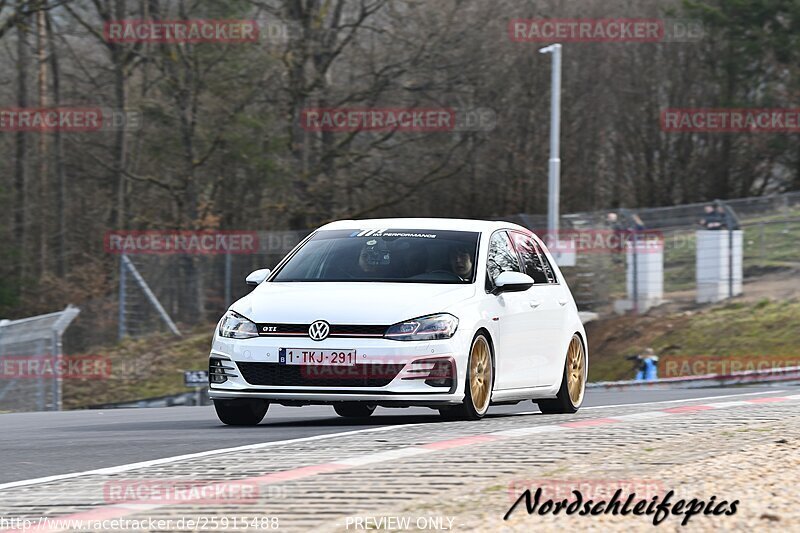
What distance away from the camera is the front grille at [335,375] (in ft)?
35.8

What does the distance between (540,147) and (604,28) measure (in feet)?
15.6

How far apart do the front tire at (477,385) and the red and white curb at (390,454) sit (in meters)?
0.68

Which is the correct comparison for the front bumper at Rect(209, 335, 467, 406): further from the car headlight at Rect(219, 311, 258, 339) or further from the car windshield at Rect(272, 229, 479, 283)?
the car windshield at Rect(272, 229, 479, 283)

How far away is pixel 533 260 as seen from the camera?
523 inches

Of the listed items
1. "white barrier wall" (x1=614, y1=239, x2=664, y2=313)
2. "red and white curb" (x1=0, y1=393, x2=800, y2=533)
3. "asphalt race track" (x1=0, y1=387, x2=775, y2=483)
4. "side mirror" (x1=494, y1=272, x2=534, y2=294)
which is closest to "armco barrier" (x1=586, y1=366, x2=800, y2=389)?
"white barrier wall" (x1=614, y1=239, x2=664, y2=313)

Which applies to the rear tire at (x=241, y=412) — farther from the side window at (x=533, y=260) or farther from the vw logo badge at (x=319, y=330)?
the side window at (x=533, y=260)

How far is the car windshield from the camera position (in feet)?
38.9

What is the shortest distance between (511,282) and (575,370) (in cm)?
196

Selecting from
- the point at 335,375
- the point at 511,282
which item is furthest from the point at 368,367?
the point at 511,282

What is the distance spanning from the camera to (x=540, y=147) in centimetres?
4409

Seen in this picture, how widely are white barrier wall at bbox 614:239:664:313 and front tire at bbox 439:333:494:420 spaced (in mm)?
22019

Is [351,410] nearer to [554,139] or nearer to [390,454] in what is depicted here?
[390,454]

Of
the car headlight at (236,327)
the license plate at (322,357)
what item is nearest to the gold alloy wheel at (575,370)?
the license plate at (322,357)

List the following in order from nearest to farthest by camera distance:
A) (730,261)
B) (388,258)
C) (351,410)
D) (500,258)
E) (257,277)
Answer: (388,258), (257,277), (500,258), (351,410), (730,261)
